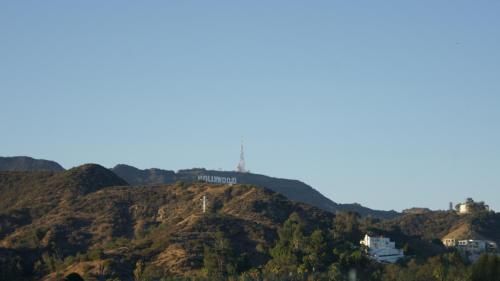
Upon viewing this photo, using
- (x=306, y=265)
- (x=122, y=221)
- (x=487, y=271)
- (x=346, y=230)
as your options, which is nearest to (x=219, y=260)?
(x=306, y=265)

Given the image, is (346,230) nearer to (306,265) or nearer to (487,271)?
(306,265)

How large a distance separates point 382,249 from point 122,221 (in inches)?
1803

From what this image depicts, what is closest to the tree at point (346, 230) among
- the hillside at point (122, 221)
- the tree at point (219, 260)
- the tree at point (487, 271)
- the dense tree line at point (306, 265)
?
the hillside at point (122, 221)

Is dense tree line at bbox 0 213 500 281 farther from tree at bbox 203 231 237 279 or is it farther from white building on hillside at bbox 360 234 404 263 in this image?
white building on hillside at bbox 360 234 404 263

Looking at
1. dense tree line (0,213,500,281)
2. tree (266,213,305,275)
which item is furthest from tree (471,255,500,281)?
tree (266,213,305,275)

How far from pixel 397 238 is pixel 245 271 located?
160 ft

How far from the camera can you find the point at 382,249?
5428 inches

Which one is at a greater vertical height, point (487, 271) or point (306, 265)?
point (306, 265)

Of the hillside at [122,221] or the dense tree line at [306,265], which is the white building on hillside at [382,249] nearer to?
the dense tree line at [306,265]

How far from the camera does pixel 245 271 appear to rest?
11212cm

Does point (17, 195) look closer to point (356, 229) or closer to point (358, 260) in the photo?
point (356, 229)

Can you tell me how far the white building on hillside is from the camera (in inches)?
5212

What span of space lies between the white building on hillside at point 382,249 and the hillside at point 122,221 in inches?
478

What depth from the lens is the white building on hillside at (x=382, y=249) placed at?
132375 millimetres
